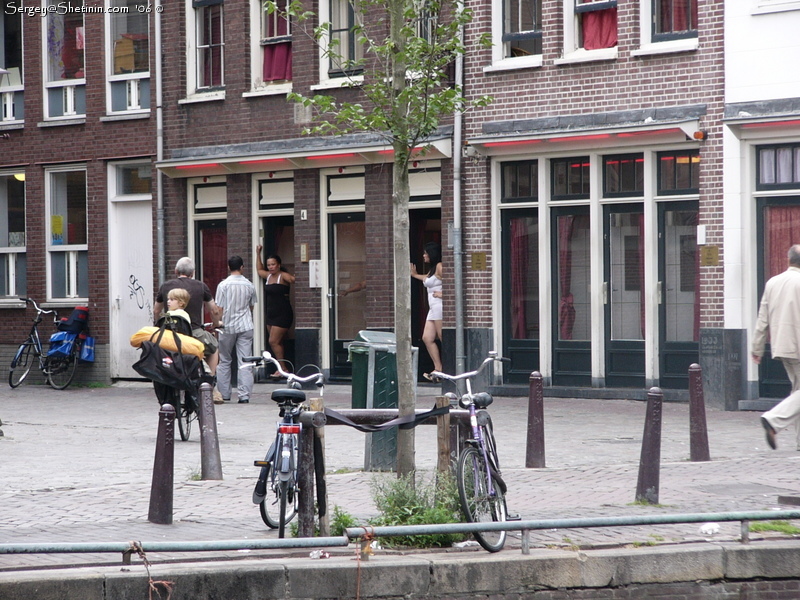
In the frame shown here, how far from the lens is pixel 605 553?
7.11 m

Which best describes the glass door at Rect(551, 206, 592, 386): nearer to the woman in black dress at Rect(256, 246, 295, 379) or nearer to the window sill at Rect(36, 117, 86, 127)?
the woman in black dress at Rect(256, 246, 295, 379)

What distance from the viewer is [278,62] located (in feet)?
66.7

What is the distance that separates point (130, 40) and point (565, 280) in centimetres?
927

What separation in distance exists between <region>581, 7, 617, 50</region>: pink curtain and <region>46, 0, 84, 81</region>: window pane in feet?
31.8

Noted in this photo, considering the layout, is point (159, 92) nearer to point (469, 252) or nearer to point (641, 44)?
point (469, 252)

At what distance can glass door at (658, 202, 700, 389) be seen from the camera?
16562 mm

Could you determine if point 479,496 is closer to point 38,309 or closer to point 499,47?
point 499,47

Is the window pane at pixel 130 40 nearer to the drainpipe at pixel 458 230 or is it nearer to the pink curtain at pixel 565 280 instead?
the drainpipe at pixel 458 230

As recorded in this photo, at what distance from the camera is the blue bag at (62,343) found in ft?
70.3

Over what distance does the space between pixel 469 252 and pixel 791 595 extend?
11.4 m

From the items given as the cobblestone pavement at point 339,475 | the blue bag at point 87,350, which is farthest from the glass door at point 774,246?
the blue bag at point 87,350

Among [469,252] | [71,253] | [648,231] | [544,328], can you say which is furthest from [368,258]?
[71,253]

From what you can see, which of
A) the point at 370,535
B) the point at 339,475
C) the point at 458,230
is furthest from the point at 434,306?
the point at 370,535

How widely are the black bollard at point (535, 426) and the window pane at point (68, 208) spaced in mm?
13824
